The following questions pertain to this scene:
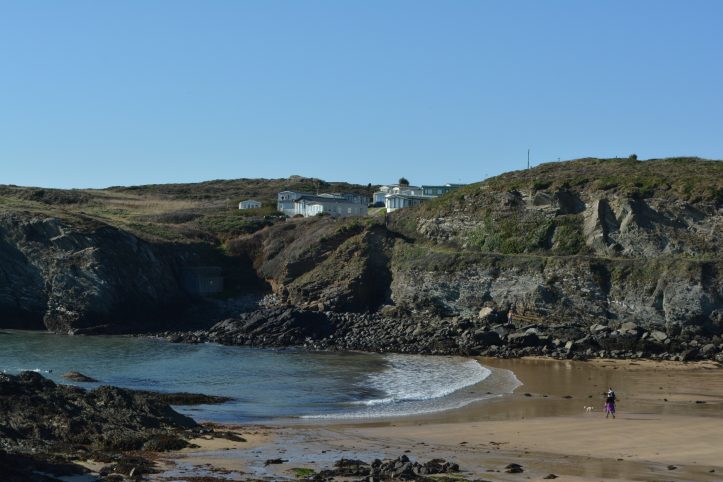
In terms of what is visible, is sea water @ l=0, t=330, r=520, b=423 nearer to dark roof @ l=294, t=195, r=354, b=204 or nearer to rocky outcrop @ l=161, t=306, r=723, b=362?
rocky outcrop @ l=161, t=306, r=723, b=362

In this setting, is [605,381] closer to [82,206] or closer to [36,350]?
[36,350]

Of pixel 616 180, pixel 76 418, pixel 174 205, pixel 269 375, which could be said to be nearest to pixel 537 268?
pixel 616 180

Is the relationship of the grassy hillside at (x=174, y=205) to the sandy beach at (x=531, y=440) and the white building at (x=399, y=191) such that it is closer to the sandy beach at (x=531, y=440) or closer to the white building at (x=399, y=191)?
the white building at (x=399, y=191)

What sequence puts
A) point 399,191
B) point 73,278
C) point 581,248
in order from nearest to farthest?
1. point 581,248
2. point 73,278
3. point 399,191

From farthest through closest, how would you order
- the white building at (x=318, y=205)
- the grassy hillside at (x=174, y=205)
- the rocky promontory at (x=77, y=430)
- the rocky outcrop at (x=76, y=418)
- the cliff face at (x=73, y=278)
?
the white building at (x=318, y=205) < the grassy hillside at (x=174, y=205) < the cliff face at (x=73, y=278) < the rocky outcrop at (x=76, y=418) < the rocky promontory at (x=77, y=430)

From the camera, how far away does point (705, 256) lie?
54.9 meters

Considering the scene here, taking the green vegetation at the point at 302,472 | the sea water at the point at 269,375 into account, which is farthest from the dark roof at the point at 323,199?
the green vegetation at the point at 302,472

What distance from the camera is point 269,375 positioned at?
145 ft

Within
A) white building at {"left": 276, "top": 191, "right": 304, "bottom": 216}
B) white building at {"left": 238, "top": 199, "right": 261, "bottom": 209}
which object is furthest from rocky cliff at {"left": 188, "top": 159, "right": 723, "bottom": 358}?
white building at {"left": 238, "top": 199, "right": 261, "bottom": 209}

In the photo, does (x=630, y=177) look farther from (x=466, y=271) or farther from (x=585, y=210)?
(x=466, y=271)

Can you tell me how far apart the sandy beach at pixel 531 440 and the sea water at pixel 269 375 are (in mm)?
2389

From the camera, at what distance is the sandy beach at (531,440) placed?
76.6ft

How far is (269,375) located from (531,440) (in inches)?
731

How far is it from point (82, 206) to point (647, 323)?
212ft
